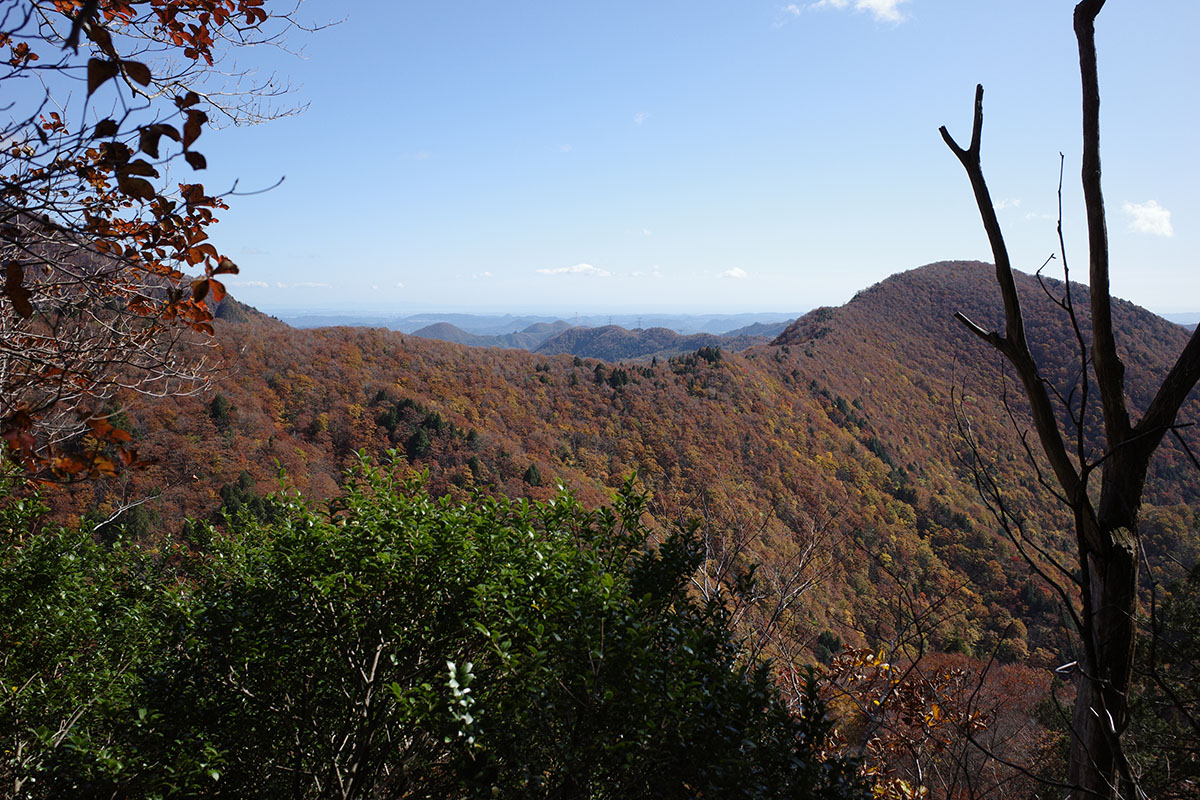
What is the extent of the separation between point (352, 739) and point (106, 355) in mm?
2759

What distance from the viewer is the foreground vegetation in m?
→ 2.50

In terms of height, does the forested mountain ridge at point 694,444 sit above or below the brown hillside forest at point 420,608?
below

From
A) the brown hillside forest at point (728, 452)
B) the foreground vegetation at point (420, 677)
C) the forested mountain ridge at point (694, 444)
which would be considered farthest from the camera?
the forested mountain ridge at point (694, 444)

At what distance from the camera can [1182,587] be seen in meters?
11.0

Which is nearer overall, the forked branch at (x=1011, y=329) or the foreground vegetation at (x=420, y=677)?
the forked branch at (x=1011, y=329)

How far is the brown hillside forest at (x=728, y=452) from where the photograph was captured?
21312 millimetres

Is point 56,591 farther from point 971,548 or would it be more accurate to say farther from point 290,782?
point 971,548

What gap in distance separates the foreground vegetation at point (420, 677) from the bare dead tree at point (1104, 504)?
1.11 m

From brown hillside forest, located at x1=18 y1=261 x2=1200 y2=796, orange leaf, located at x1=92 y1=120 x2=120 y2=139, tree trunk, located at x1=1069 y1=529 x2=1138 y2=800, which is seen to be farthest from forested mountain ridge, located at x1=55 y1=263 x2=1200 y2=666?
orange leaf, located at x1=92 y1=120 x2=120 y2=139

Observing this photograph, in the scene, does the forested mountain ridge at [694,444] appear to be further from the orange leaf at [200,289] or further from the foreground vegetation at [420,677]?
the orange leaf at [200,289]

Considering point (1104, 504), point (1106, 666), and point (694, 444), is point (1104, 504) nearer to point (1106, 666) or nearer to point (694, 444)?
point (1106, 666)

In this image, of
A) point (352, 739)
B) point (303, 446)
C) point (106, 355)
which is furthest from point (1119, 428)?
point (303, 446)

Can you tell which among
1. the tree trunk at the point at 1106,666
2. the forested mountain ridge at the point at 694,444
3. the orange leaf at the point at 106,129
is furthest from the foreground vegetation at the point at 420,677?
the forested mountain ridge at the point at 694,444

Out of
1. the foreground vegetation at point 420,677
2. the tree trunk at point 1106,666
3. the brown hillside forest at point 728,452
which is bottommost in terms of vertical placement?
the brown hillside forest at point 728,452
